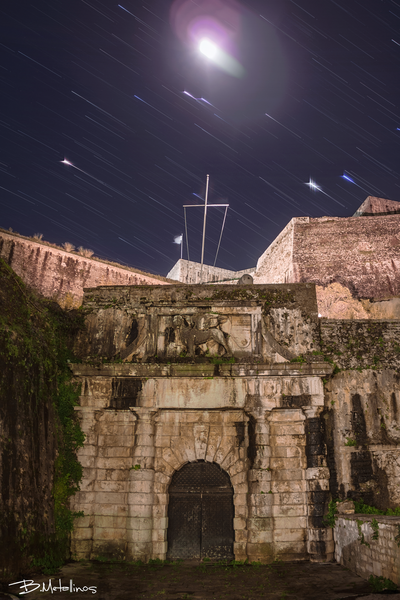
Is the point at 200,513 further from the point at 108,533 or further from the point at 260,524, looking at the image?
the point at 108,533

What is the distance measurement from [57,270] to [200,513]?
12838mm

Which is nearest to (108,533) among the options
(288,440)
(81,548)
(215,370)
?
(81,548)

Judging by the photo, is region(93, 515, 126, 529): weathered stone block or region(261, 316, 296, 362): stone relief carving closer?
region(93, 515, 126, 529): weathered stone block

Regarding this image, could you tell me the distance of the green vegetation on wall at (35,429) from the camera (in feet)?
24.2

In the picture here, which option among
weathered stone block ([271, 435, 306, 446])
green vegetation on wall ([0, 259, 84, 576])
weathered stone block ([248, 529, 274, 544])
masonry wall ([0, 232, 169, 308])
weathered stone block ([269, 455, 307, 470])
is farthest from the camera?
masonry wall ([0, 232, 169, 308])

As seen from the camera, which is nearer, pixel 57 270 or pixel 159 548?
pixel 159 548

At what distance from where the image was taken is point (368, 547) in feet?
24.7

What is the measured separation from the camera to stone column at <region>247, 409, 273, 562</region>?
9.06 m

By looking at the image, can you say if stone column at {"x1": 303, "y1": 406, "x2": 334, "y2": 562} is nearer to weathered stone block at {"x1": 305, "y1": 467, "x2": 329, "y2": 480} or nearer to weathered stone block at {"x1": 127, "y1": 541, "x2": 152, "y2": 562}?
weathered stone block at {"x1": 305, "y1": 467, "x2": 329, "y2": 480}

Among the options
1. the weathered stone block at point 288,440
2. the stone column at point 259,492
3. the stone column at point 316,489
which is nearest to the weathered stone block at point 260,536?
the stone column at point 259,492

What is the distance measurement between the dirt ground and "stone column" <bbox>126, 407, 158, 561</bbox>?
390mm

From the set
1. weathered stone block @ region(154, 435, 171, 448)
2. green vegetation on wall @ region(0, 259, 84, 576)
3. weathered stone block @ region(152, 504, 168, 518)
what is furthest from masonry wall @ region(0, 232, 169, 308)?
weathered stone block @ region(152, 504, 168, 518)

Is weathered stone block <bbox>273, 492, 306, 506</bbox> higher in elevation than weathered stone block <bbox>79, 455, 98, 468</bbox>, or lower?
lower

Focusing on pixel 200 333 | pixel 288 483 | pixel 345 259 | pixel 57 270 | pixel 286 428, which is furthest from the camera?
pixel 345 259
